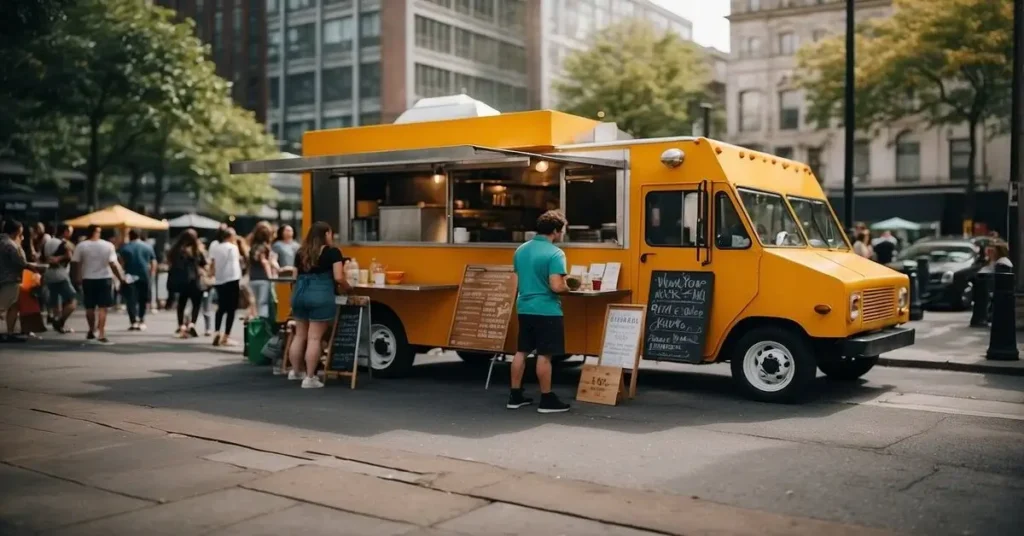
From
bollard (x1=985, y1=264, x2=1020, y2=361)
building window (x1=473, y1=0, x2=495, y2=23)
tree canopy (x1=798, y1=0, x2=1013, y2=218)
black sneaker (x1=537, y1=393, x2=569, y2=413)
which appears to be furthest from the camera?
building window (x1=473, y1=0, x2=495, y2=23)

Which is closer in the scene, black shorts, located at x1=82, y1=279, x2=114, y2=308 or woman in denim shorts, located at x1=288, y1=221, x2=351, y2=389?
woman in denim shorts, located at x1=288, y1=221, x2=351, y2=389

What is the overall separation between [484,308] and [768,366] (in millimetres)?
3017

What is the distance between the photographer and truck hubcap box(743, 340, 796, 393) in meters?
9.18

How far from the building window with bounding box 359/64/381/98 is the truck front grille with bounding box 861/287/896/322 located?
52255mm

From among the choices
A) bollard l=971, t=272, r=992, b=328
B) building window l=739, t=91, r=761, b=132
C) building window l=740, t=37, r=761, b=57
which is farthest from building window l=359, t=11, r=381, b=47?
bollard l=971, t=272, r=992, b=328

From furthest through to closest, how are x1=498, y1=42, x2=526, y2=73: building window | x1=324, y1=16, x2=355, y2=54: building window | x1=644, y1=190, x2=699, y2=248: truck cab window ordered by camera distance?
x1=324, y1=16, x2=355, y2=54: building window, x1=498, y1=42, x2=526, y2=73: building window, x1=644, y1=190, x2=699, y2=248: truck cab window

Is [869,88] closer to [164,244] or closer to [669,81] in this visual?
[669,81]

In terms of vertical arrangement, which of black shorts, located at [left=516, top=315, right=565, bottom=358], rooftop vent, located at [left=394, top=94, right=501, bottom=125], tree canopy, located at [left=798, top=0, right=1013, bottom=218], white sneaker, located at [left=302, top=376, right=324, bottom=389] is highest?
tree canopy, located at [left=798, top=0, right=1013, bottom=218]

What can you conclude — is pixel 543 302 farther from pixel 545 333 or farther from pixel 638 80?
pixel 638 80

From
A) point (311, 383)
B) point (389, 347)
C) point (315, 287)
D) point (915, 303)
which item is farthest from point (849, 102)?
point (311, 383)

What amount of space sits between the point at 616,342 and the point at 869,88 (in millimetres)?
32270

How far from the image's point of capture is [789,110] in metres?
51.9

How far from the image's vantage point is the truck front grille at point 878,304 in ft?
30.9

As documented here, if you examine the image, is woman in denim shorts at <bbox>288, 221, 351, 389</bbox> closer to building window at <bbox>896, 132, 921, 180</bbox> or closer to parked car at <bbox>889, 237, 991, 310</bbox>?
parked car at <bbox>889, 237, 991, 310</bbox>
